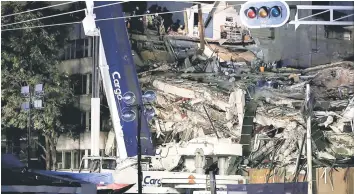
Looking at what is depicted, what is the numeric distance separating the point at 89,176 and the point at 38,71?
1307mm

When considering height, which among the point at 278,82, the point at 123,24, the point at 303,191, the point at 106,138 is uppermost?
the point at 123,24

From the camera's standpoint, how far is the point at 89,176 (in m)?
7.62

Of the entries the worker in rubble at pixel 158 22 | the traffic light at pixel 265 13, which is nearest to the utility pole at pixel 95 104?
the worker in rubble at pixel 158 22

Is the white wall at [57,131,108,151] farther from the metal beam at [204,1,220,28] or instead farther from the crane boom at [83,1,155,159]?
the metal beam at [204,1,220,28]

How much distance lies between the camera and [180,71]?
7871mm

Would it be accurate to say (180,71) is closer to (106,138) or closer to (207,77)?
(207,77)

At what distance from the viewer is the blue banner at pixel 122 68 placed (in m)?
7.73

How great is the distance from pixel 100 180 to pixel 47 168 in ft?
1.98

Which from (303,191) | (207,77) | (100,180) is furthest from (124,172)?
(303,191)

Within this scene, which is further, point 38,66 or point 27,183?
point 38,66

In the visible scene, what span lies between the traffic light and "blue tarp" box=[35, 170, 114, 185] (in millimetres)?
2184

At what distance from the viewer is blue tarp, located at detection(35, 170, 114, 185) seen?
24.8 ft

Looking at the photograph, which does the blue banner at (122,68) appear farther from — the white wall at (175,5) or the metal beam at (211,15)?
the metal beam at (211,15)

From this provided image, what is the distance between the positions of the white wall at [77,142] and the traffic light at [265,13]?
1971mm
